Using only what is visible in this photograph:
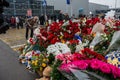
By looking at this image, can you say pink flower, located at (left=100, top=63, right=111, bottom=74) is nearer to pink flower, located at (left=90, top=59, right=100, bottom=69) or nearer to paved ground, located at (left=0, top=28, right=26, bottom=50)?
pink flower, located at (left=90, top=59, right=100, bottom=69)

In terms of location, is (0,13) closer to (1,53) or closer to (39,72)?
(39,72)

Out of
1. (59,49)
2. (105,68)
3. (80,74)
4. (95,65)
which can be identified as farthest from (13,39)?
(80,74)

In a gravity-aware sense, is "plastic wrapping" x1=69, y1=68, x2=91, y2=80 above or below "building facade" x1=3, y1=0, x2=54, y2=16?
above

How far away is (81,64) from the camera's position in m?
4.10

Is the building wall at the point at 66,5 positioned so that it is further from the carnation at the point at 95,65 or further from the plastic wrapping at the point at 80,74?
the plastic wrapping at the point at 80,74

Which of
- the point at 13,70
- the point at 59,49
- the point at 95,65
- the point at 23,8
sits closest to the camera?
the point at 95,65

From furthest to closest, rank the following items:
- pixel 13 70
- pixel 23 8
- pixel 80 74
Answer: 1. pixel 23 8
2. pixel 13 70
3. pixel 80 74

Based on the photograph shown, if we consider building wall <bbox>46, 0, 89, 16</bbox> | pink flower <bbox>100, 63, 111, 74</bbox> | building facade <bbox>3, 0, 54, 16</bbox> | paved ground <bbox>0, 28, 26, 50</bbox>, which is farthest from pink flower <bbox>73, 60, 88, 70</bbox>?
building wall <bbox>46, 0, 89, 16</bbox>

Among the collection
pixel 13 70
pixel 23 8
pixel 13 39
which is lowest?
pixel 13 39

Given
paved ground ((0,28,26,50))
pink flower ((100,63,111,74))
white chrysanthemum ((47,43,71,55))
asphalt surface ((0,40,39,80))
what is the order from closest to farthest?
pink flower ((100,63,111,74)) < white chrysanthemum ((47,43,71,55)) < asphalt surface ((0,40,39,80)) < paved ground ((0,28,26,50))

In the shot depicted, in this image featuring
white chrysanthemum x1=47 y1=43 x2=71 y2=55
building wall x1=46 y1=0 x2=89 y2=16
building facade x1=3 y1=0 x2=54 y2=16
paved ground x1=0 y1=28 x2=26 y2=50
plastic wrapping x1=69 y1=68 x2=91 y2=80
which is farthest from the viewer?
building wall x1=46 y1=0 x2=89 y2=16

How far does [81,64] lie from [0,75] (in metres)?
4.29

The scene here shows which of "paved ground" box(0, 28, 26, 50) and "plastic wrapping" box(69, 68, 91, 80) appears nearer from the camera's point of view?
"plastic wrapping" box(69, 68, 91, 80)

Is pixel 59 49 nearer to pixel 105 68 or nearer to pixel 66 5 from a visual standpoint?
pixel 105 68
